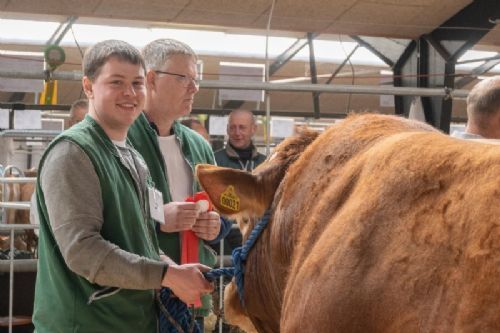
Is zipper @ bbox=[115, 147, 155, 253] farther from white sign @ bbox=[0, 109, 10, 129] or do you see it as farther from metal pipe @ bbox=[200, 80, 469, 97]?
white sign @ bbox=[0, 109, 10, 129]

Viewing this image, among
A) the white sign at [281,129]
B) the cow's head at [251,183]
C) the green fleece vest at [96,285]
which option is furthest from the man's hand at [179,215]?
the white sign at [281,129]

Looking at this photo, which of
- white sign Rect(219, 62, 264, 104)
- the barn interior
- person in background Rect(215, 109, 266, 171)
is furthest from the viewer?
white sign Rect(219, 62, 264, 104)

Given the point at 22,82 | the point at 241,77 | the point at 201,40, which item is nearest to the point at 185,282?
the point at 22,82

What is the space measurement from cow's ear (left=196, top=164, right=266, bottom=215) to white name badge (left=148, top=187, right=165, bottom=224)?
309mm

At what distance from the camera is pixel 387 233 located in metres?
1.46

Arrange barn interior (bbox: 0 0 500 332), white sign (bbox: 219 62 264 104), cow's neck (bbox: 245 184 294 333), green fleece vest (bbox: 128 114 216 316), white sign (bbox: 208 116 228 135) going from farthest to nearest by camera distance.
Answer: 1. white sign (bbox: 208 116 228 135)
2. white sign (bbox: 219 62 264 104)
3. barn interior (bbox: 0 0 500 332)
4. green fleece vest (bbox: 128 114 216 316)
5. cow's neck (bbox: 245 184 294 333)

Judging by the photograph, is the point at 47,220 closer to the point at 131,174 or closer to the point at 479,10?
the point at 131,174

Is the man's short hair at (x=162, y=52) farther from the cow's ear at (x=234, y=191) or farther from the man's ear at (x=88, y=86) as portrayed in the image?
the cow's ear at (x=234, y=191)

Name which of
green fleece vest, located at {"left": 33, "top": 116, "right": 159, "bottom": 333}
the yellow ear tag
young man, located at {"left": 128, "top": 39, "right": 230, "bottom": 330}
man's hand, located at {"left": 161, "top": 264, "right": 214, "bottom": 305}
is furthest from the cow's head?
young man, located at {"left": 128, "top": 39, "right": 230, "bottom": 330}

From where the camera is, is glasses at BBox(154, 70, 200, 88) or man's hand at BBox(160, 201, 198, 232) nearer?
man's hand at BBox(160, 201, 198, 232)

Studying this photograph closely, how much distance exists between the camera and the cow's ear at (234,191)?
2141mm

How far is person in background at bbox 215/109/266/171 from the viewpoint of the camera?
20.8 feet

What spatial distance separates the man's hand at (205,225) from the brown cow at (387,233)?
648mm

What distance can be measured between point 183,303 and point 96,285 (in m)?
0.34
